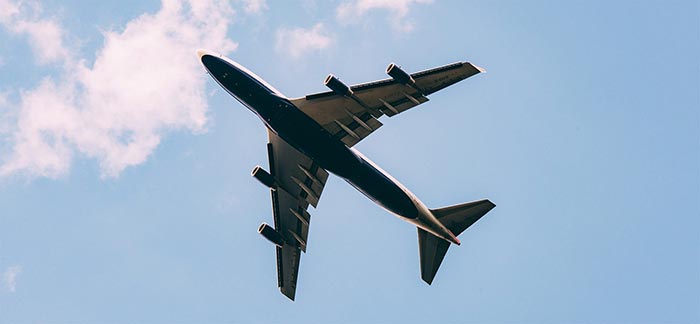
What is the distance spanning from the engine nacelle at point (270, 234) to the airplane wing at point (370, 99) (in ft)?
49.7

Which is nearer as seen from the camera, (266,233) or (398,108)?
(398,108)

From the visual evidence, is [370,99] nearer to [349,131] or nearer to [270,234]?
[349,131]

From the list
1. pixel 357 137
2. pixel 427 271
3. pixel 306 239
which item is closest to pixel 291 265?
pixel 306 239

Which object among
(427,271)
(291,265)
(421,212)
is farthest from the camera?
(291,265)

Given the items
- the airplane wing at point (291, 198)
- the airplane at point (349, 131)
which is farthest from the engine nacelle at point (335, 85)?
the airplane wing at point (291, 198)

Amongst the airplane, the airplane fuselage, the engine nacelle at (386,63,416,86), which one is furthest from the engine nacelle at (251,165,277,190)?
the engine nacelle at (386,63,416,86)

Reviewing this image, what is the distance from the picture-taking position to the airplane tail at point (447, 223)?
66250 millimetres

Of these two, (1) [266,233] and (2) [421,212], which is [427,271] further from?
(1) [266,233]

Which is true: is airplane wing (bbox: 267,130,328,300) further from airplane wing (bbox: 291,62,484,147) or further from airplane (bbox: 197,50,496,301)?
airplane wing (bbox: 291,62,484,147)

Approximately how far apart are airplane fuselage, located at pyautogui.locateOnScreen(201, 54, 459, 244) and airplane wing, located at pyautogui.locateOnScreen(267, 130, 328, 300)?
587 cm

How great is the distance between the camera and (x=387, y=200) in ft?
212

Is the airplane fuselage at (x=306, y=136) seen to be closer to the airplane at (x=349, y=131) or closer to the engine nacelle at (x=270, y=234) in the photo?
the airplane at (x=349, y=131)

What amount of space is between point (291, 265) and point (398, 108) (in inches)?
883

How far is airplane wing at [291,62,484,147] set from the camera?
57844 millimetres
